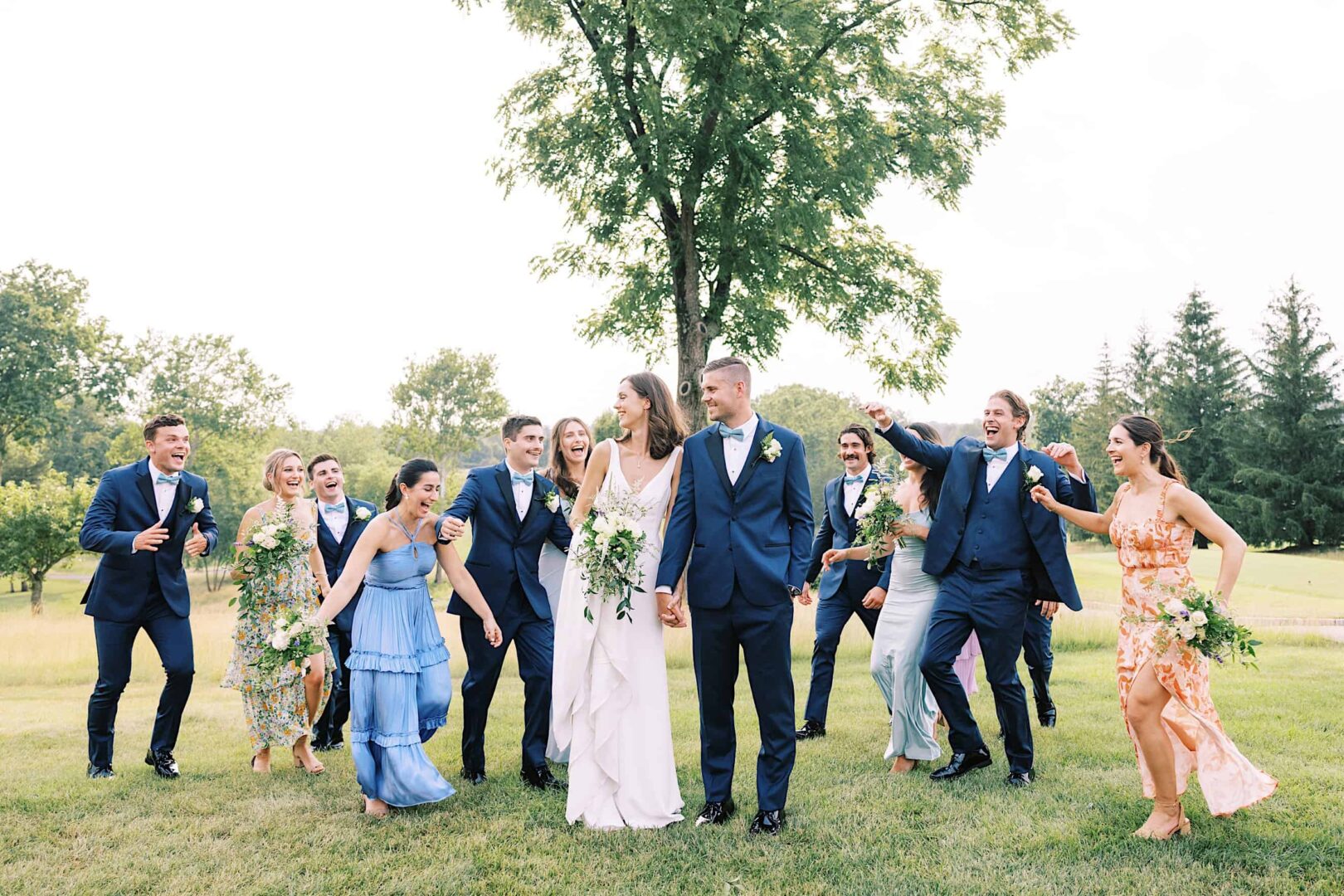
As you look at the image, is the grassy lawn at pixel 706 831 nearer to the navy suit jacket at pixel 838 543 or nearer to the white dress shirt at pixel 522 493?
the navy suit jacket at pixel 838 543

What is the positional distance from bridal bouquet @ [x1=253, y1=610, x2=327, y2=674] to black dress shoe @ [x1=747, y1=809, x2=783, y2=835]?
120 inches

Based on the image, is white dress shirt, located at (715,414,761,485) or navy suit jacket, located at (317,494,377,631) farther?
navy suit jacket, located at (317,494,377,631)

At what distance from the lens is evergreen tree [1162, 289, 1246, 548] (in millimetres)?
54375

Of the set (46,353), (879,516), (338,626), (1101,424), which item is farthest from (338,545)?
(1101,424)

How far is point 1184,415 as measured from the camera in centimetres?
5694

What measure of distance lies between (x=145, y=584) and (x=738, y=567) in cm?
488

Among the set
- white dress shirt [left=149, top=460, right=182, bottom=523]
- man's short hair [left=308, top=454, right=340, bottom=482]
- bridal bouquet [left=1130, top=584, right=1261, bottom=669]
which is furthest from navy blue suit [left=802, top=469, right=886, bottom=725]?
white dress shirt [left=149, top=460, right=182, bottom=523]

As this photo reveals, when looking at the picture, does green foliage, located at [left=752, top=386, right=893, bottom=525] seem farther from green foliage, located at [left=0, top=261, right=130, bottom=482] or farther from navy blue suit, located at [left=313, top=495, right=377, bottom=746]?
navy blue suit, located at [left=313, top=495, right=377, bottom=746]

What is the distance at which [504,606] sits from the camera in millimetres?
7129

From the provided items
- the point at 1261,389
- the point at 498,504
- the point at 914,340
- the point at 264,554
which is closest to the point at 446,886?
the point at 498,504

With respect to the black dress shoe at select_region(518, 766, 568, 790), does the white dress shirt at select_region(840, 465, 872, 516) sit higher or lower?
higher

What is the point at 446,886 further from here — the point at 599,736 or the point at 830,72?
the point at 830,72

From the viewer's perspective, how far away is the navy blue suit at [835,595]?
27.9ft

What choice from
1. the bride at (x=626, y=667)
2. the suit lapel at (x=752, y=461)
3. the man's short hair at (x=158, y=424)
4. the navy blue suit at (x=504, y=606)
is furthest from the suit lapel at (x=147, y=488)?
the suit lapel at (x=752, y=461)
